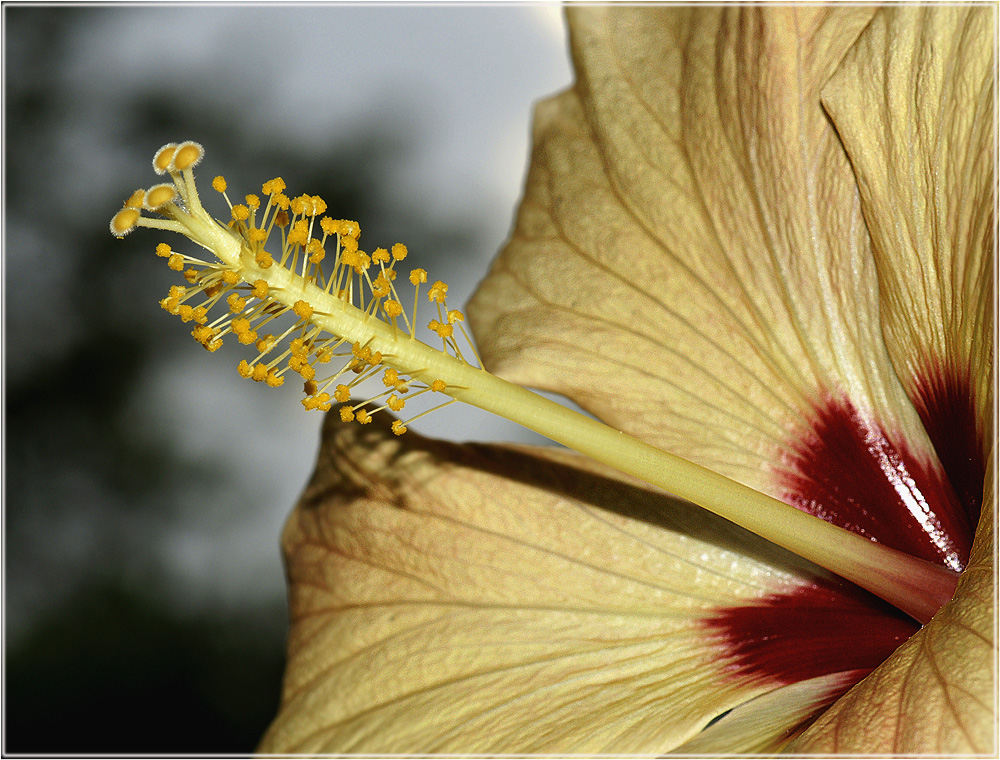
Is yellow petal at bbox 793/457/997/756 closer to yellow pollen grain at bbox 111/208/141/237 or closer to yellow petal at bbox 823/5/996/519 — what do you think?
yellow petal at bbox 823/5/996/519

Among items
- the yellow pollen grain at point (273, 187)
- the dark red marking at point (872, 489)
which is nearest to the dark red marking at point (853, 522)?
the dark red marking at point (872, 489)

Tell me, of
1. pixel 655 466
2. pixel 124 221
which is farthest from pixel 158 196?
pixel 655 466

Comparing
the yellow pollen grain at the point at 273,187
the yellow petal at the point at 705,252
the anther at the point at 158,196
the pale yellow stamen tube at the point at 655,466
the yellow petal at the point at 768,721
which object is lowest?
the yellow petal at the point at 768,721

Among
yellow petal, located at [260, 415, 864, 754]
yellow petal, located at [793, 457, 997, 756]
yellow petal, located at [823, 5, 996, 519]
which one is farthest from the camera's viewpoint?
yellow petal, located at [260, 415, 864, 754]

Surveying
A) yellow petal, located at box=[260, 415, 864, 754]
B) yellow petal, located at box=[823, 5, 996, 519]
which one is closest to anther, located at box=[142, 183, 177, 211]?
yellow petal, located at box=[260, 415, 864, 754]

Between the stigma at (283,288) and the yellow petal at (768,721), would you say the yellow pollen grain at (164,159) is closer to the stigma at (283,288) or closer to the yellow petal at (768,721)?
the stigma at (283,288)

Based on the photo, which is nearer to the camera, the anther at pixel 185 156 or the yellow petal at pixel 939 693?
the yellow petal at pixel 939 693

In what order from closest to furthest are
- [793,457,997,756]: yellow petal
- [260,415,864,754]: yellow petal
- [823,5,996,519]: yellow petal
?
[793,457,997,756]: yellow petal → [823,5,996,519]: yellow petal → [260,415,864,754]: yellow petal

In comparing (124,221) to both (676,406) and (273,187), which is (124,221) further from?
(676,406)

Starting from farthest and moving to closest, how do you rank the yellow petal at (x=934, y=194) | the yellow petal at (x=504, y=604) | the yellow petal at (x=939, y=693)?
the yellow petal at (x=504, y=604)
the yellow petal at (x=934, y=194)
the yellow petal at (x=939, y=693)
